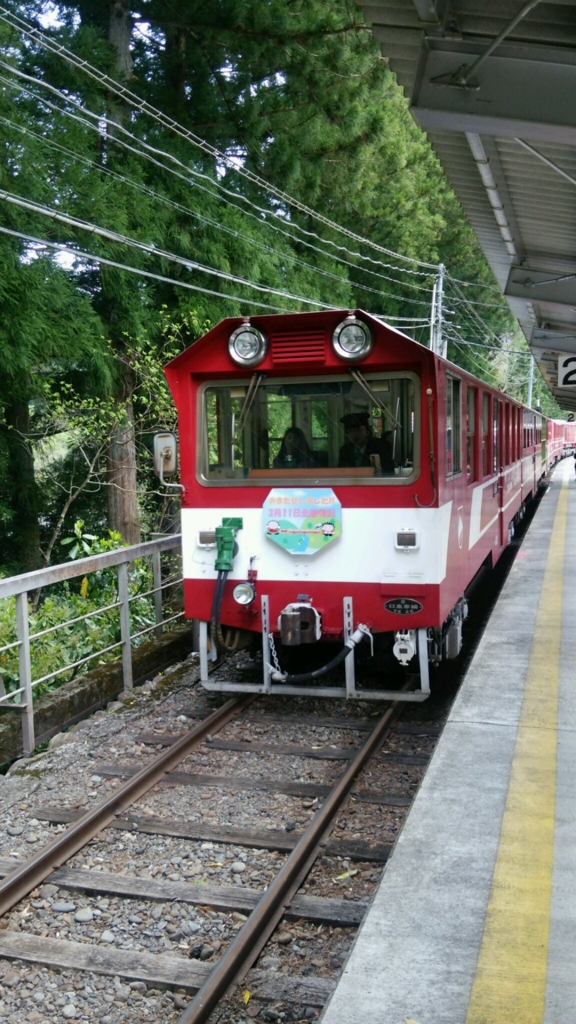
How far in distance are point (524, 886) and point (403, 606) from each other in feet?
10.7

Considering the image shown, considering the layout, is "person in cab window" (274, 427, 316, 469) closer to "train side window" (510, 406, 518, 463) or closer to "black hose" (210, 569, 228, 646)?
"black hose" (210, 569, 228, 646)

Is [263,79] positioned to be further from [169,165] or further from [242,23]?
[169,165]

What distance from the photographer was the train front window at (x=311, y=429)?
637cm

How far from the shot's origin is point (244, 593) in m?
6.64

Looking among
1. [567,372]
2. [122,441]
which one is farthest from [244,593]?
[567,372]

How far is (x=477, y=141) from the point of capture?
7.23 metres

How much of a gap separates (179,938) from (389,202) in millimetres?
19568

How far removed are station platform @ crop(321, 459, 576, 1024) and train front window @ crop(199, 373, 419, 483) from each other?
70.7 inches

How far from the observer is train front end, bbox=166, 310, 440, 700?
6.29 metres

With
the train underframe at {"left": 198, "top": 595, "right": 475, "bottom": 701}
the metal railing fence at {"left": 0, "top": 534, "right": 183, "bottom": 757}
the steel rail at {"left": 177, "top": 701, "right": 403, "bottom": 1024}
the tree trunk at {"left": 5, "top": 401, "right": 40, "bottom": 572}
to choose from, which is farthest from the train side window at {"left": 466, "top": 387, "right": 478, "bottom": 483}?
the tree trunk at {"left": 5, "top": 401, "right": 40, "bottom": 572}

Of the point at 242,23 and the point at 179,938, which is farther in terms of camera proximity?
the point at 242,23

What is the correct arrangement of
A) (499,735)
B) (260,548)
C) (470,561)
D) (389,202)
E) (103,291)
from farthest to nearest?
(389,202) → (103,291) → (470,561) → (260,548) → (499,735)

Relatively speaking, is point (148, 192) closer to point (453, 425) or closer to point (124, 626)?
point (453, 425)

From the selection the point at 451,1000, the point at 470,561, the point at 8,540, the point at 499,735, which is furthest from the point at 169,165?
the point at 451,1000
